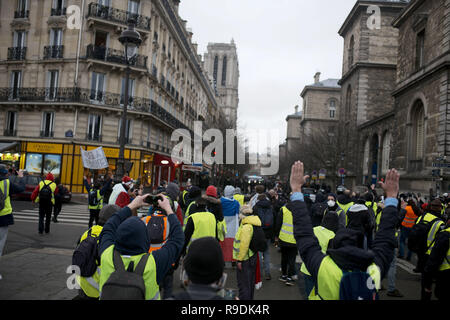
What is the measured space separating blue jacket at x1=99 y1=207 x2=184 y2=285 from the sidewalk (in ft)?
9.44

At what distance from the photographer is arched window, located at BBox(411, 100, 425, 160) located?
2305 cm

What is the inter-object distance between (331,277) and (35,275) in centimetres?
561

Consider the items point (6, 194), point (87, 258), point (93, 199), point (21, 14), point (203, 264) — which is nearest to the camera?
point (203, 264)

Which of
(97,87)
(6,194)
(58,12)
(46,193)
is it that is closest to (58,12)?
(58,12)

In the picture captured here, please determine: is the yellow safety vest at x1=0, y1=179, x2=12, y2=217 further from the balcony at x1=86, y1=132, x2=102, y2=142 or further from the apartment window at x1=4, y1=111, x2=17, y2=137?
the apartment window at x1=4, y1=111, x2=17, y2=137

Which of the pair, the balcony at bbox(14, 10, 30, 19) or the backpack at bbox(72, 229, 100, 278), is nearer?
the backpack at bbox(72, 229, 100, 278)

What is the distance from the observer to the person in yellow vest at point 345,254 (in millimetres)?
2498

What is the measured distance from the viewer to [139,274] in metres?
2.62

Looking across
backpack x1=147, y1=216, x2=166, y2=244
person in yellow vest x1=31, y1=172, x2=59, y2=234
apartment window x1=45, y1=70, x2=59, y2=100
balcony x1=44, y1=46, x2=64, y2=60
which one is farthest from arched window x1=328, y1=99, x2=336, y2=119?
backpack x1=147, y1=216, x2=166, y2=244

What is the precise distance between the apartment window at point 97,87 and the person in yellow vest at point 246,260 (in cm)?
2373

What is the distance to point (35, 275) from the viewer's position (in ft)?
20.0

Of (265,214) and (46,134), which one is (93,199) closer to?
(265,214)

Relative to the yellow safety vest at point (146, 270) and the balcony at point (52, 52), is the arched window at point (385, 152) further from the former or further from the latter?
the yellow safety vest at point (146, 270)
